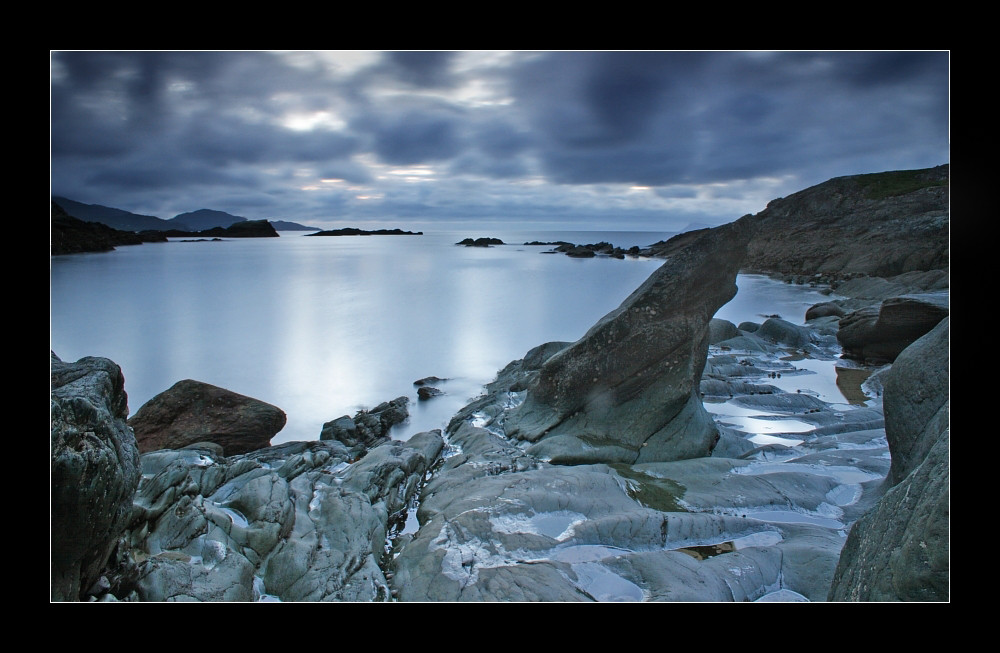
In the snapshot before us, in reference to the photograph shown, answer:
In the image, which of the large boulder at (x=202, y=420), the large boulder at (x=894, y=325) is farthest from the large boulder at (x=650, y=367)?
the large boulder at (x=894, y=325)

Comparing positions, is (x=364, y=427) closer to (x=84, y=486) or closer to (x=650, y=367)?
(x=650, y=367)

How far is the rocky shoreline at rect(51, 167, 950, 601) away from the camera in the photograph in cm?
416

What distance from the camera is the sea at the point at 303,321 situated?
33.1 ft

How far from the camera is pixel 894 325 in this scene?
16234mm

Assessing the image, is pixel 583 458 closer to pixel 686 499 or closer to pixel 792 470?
pixel 686 499

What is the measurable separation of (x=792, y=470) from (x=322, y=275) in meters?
23.5

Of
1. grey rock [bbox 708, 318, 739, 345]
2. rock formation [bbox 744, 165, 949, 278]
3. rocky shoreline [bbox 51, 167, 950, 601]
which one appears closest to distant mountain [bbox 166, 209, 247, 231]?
rocky shoreline [bbox 51, 167, 950, 601]

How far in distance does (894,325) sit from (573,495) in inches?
591

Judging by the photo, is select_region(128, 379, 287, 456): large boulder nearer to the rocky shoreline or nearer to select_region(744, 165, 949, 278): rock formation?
the rocky shoreline

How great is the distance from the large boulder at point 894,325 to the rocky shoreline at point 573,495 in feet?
22.6

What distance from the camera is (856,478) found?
288 inches

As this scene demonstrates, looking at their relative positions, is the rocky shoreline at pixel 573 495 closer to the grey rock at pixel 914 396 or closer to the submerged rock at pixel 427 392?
the grey rock at pixel 914 396

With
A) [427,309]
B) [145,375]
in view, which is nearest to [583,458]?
Result: [145,375]
